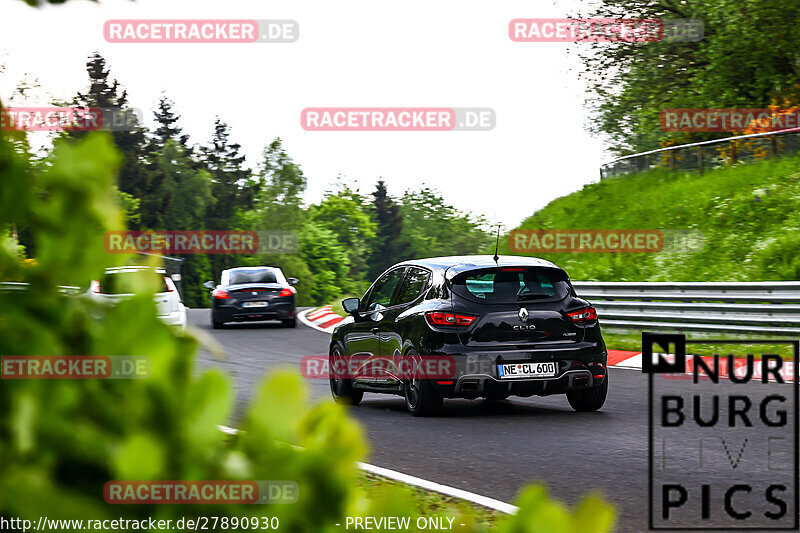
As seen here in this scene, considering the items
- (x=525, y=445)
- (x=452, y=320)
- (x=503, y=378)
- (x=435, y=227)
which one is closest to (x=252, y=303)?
(x=452, y=320)

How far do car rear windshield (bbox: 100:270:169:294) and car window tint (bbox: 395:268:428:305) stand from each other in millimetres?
9604

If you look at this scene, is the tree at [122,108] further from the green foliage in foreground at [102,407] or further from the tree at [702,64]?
the green foliage in foreground at [102,407]

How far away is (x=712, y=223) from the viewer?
82.0 feet

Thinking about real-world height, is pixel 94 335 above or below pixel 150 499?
above

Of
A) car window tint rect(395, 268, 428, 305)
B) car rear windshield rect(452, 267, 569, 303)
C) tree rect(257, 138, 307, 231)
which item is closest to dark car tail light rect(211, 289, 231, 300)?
car window tint rect(395, 268, 428, 305)

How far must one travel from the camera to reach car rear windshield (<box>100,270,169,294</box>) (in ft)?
3.89

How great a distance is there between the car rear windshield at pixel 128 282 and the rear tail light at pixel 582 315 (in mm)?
9374

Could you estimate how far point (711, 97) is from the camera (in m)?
32.9

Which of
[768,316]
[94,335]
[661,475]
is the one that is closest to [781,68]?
[768,316]

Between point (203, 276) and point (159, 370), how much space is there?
109073mm

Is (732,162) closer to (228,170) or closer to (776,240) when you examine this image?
(776,240)

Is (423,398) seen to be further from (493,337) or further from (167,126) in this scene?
(167,126)
